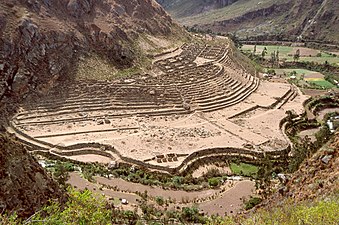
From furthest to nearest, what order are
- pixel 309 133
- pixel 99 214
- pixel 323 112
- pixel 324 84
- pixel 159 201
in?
1. pixel 324 84
2. pixel 323 112
3. pixel 309 133
4. pixel 159 201
5. pixel 99 214

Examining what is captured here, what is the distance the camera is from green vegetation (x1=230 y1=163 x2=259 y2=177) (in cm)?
3647

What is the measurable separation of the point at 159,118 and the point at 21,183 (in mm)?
30173

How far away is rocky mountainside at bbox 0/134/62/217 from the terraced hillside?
1880cm

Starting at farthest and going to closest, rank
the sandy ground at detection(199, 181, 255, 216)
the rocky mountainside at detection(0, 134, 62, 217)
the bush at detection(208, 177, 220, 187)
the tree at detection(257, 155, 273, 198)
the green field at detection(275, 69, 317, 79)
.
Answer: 1. the green field at detection(275, 69, 317, 79)
2. the bush at detection(208, 177, 220, 187)
3. the tree at detection(257, 155, 273, 198)
4. the sandy ground at detection(199, 181, 255, 216)
5. the rocky mountainside at detection(0, 134, 62, 217)

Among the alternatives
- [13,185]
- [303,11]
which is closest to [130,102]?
[13,185]

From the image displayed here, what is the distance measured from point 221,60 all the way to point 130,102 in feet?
66.6

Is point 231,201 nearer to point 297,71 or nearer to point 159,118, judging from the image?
point 159,118

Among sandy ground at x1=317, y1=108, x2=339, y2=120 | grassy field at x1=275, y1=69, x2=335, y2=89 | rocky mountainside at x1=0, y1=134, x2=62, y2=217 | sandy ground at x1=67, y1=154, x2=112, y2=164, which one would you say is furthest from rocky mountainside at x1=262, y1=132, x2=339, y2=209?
grassy field at x1=275, y1=69, x2=335, y2=89

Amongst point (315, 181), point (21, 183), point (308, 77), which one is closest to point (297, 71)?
point (308, 77)

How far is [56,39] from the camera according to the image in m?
49.4

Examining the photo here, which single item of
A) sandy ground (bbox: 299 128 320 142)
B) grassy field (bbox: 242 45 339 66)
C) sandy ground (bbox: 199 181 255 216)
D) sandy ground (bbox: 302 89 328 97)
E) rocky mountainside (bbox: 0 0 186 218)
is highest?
rocky mountainside (bbox: 0 0 186 218)

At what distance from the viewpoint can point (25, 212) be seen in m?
15.5

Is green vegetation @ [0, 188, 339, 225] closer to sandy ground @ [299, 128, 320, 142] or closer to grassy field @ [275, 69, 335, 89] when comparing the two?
sandy ground @ [299, 128, 320, 142]

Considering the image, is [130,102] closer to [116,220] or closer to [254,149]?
[254,149]
